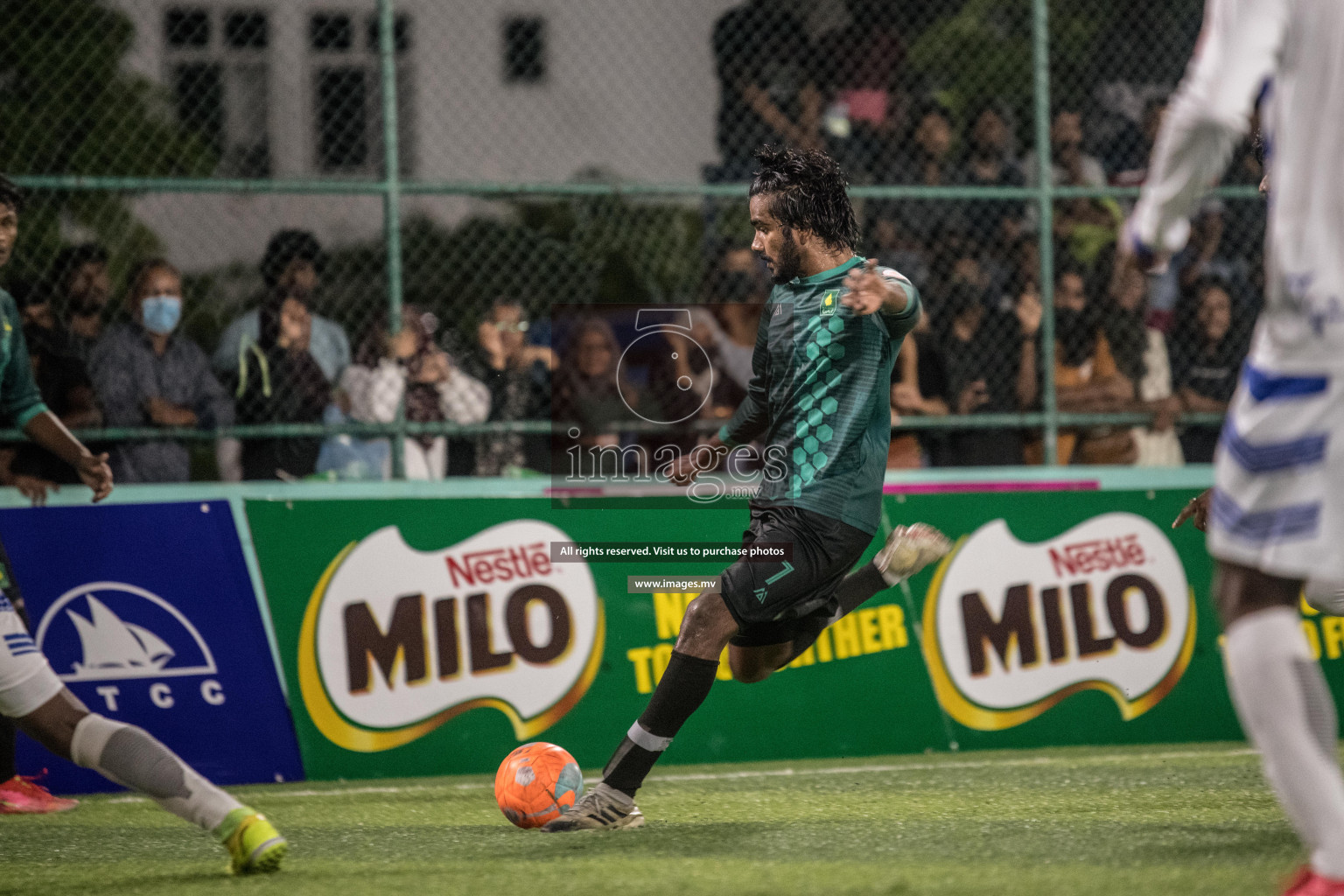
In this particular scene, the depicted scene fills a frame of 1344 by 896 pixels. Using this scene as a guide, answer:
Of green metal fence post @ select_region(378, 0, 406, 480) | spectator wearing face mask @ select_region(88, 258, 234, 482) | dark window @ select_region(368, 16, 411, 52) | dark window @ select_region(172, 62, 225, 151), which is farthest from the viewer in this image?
dark window @ select_region(368, 16, 411, 52)

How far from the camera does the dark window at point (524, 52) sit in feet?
Answer: 48.8

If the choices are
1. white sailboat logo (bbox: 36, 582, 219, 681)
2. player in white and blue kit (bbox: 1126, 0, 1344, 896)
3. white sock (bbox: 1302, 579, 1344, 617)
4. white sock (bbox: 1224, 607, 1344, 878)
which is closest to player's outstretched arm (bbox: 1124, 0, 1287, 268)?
player in white and blue kit (bbox: 1126, 0, 1344, 896)

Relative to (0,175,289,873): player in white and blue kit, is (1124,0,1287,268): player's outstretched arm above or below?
above

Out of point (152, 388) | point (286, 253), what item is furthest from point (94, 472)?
point (286, 253)

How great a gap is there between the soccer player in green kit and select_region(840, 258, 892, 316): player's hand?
0.40 m

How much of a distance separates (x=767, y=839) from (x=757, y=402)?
1452mm

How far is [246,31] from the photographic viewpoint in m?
15.1

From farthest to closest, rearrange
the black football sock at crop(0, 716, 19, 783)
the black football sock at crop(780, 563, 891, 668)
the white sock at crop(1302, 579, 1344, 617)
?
the black football sock at crop(0, 716, 19, 783) < the black football sock at crop(780, 563, 891, 668) < the white sock at crop(1302, 579, 1344, 617)

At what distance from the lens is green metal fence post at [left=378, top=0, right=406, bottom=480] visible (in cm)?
761

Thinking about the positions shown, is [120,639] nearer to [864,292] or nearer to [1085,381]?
[864,292]

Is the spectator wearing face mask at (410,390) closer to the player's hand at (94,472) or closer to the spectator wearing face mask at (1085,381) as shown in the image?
the player's hand at (94,472)

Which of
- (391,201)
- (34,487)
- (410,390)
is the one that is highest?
(391,201)

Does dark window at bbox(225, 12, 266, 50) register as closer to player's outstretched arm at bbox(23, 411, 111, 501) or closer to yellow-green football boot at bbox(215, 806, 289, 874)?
player's outstretched arm at bbox(23, 411, 111, 501)

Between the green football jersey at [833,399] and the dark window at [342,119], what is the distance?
31.8 ft
